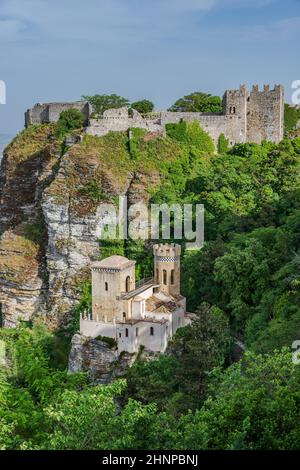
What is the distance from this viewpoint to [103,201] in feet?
119

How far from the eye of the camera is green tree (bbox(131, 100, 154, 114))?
154 feet

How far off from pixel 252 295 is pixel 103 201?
12.1m

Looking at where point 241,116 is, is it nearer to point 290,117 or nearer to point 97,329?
point 290,117

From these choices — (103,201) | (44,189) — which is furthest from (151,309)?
(44,189)

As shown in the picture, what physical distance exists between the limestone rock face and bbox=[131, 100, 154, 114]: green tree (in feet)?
70.9

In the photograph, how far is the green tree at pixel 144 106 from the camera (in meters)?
46.9

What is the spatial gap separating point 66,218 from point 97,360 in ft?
34.0

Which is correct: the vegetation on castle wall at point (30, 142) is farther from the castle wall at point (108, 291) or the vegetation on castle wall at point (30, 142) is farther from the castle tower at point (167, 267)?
the castle tower at point (167, 267)

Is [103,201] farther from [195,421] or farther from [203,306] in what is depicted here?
[195,421]

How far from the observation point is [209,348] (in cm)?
2364

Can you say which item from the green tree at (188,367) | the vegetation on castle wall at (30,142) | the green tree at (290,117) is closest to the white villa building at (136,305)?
the green tree at (188,367)

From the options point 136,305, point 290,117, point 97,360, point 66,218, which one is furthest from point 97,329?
point 290,117

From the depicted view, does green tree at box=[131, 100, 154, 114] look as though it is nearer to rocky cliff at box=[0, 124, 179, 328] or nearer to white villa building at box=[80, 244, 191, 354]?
rocky cliff at box=[0, 124, 179, 328]

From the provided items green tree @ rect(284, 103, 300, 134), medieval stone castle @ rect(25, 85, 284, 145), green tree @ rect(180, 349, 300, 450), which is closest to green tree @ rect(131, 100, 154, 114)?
medieval stone castle @ rect(25, 85, 284, 145)
